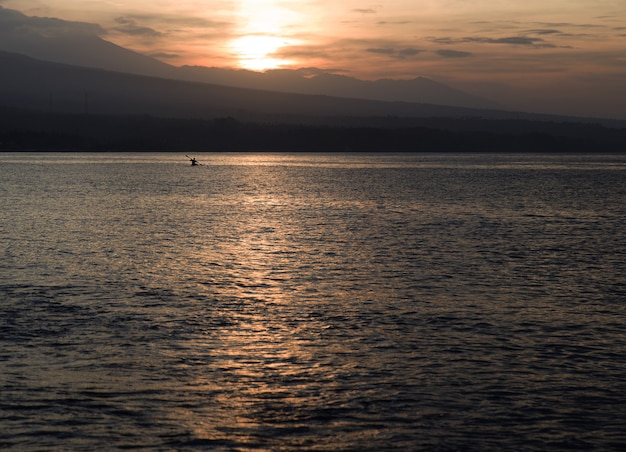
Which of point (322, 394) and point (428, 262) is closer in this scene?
point (322, 394)

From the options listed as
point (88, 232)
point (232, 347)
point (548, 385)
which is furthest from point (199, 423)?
point (88, 232)

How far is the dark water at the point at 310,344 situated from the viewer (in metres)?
15.5

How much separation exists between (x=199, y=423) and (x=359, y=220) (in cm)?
5307

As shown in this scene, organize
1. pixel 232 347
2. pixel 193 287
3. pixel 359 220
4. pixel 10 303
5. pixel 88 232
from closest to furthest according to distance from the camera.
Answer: pixel 232 347, pixel 10 303, pixel 193 287, pixel 88 232, pixel 359 220

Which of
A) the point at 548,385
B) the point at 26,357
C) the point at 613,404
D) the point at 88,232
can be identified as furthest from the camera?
the point at 88,232

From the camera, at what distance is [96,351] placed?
20969mm

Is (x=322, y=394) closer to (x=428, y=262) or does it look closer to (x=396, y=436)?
(x=396, y=436)

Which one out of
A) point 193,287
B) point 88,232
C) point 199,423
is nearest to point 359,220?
point 88,232

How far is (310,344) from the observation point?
73.1ft

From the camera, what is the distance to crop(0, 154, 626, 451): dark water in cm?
1545

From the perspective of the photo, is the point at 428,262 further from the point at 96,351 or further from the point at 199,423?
the point at 199,423

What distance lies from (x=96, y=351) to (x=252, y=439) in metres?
7.63

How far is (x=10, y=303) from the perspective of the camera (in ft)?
88.8

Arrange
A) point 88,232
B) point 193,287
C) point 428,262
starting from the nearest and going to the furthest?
point 193,287 < point 428,262 < point 88,232
